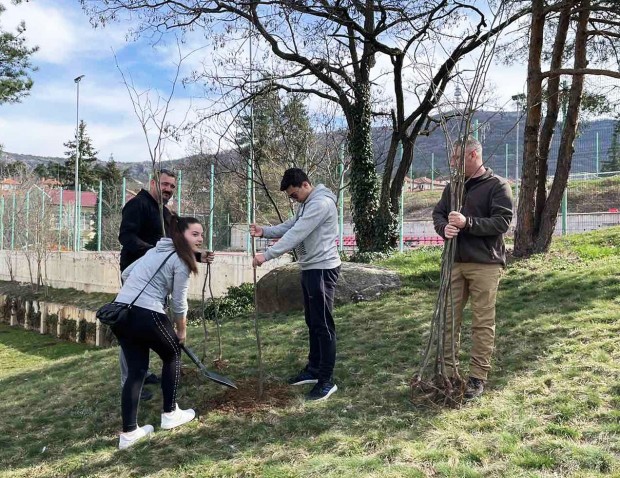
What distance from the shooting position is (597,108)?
11.3 metres

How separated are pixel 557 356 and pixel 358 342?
1.91m

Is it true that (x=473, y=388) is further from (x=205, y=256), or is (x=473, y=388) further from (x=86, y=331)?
(x=86, y=331)

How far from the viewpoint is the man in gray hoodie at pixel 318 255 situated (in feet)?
12.8

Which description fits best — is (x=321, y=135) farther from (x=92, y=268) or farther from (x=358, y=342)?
(x=92, y=268)

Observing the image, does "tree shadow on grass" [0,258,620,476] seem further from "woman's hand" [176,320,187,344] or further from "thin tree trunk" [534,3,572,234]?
"thin tree trunk" [534,3,572,234]

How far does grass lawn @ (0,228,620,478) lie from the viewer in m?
3.05

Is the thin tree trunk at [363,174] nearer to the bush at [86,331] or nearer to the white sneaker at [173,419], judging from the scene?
the bush at [86,331]

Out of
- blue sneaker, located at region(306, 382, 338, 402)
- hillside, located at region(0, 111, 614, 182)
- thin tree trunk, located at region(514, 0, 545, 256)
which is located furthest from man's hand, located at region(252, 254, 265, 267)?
thin tree trunk, located at region(514, 0, 545, 256)

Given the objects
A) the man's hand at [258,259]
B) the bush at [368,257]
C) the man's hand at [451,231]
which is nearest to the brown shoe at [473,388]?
the man's hand at [451,231]

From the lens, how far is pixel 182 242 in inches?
139

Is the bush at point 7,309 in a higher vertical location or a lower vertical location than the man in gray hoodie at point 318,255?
lower

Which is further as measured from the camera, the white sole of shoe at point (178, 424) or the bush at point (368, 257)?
the bush at point (368, 257)

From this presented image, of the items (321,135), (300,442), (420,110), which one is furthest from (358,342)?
(420,110)

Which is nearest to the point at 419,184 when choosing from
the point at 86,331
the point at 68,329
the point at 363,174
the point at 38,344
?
the point at 363,174
